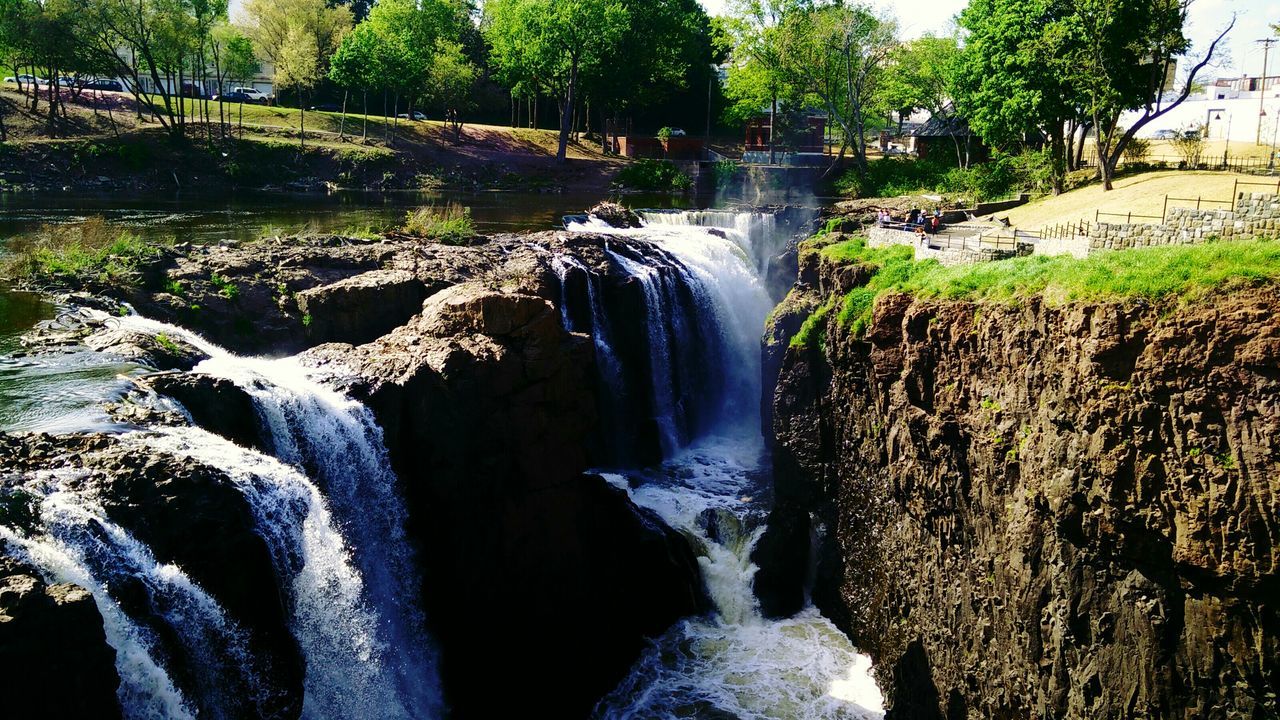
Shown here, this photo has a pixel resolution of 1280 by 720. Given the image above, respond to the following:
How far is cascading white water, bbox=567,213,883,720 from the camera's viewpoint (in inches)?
794

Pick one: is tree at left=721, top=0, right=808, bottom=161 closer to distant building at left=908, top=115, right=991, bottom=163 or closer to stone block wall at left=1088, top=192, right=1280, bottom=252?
distant building at left=908, top=115, right=991, bottom=163

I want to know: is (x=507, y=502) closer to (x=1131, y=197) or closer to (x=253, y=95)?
(x=1131, y=197)

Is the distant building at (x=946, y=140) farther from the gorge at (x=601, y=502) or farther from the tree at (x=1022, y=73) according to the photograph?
the gorge at (x=601, y=502)

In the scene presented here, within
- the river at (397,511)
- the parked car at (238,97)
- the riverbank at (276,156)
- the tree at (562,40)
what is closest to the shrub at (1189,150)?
the river at (397,511)

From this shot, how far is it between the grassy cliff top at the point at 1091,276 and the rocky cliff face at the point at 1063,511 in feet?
1.16

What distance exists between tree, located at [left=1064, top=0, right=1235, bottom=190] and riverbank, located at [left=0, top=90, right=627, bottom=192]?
97.1 ft

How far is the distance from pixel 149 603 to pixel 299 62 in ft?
189

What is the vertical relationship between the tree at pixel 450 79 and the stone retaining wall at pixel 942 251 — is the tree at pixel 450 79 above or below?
above

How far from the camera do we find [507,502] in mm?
20109

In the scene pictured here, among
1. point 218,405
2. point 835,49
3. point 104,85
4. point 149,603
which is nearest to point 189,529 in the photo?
point 149,603

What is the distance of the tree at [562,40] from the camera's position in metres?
61.4

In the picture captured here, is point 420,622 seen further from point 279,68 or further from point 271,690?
point 279,68

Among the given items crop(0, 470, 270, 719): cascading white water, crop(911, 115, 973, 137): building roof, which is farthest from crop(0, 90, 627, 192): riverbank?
crop(0, 470, 270, 719): cascading white water

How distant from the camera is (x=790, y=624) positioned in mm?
23031
